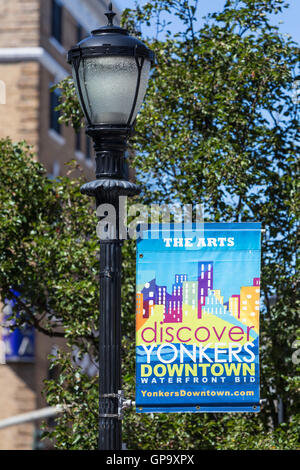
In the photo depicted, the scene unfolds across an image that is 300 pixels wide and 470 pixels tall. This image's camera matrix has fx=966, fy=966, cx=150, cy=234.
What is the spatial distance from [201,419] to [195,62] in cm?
490

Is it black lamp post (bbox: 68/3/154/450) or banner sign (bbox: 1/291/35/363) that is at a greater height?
banner sign (bbox: 1/291/35/363)

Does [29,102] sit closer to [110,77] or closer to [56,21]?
[56,21]

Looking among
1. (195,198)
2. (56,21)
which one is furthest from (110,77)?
(56,21)

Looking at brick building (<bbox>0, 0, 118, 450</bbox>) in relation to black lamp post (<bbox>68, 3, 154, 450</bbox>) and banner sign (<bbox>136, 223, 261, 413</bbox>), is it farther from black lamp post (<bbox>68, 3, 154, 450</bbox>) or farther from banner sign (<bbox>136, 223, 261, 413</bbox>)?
black lamp post (<bbox>68, 3, 154, 450</bbox>)

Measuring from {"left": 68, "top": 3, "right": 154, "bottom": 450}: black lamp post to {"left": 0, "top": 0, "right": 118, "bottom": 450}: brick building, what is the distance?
2469cm

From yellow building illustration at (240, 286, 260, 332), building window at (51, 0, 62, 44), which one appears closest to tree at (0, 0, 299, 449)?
yellow building illustration at (240, 286, 260, 332)

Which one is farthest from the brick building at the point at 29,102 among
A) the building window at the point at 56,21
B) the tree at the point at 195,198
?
the tree at the point at 195,198

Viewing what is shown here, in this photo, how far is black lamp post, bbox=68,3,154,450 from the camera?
20.9 ft

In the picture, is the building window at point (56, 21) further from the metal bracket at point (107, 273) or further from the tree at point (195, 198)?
the metal bracket at point (107, 273)

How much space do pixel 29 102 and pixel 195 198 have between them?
21.7 meters

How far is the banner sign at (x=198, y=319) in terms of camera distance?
6.54 m

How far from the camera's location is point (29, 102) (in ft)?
108

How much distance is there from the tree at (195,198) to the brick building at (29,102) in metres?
18.1
